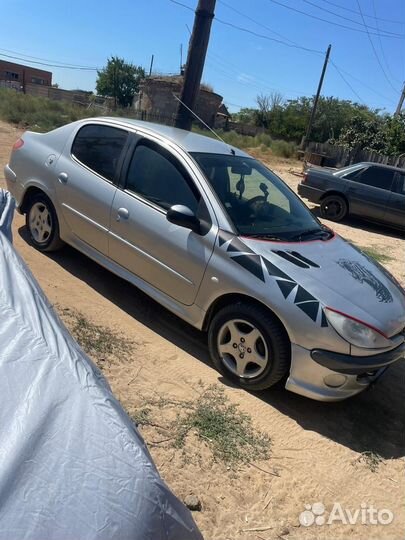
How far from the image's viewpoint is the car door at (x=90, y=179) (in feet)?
15.2

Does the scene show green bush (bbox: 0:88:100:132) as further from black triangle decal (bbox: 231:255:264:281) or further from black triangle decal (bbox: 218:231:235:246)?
black triangle decal (bbox: 231:255:264:281)

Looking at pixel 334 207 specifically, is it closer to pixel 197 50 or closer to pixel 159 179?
pixel 197 50

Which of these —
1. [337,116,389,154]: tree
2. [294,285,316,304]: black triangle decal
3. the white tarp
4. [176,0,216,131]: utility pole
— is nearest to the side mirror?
[294,285,316,304]: black triangle decal

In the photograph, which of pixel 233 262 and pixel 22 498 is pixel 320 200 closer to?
pixel 233 262

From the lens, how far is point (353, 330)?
3.37 metres

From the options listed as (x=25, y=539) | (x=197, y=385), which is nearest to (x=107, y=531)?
(x=25, y=539)

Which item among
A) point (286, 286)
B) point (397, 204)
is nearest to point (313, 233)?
point (286, 286)

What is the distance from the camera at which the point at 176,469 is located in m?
2.85

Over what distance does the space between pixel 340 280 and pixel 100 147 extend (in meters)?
2.71

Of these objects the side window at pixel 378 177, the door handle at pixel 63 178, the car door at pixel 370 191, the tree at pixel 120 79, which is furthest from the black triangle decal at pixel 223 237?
the tree at pixel 120 79

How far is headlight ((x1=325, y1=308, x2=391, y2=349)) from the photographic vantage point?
3.35m

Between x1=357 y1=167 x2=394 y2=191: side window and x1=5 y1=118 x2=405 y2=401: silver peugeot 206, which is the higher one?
x1=357 y1=167 x2=394 y2=191: side window

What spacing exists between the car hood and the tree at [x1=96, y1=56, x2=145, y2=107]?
7080 cm

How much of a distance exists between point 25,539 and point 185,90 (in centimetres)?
690
